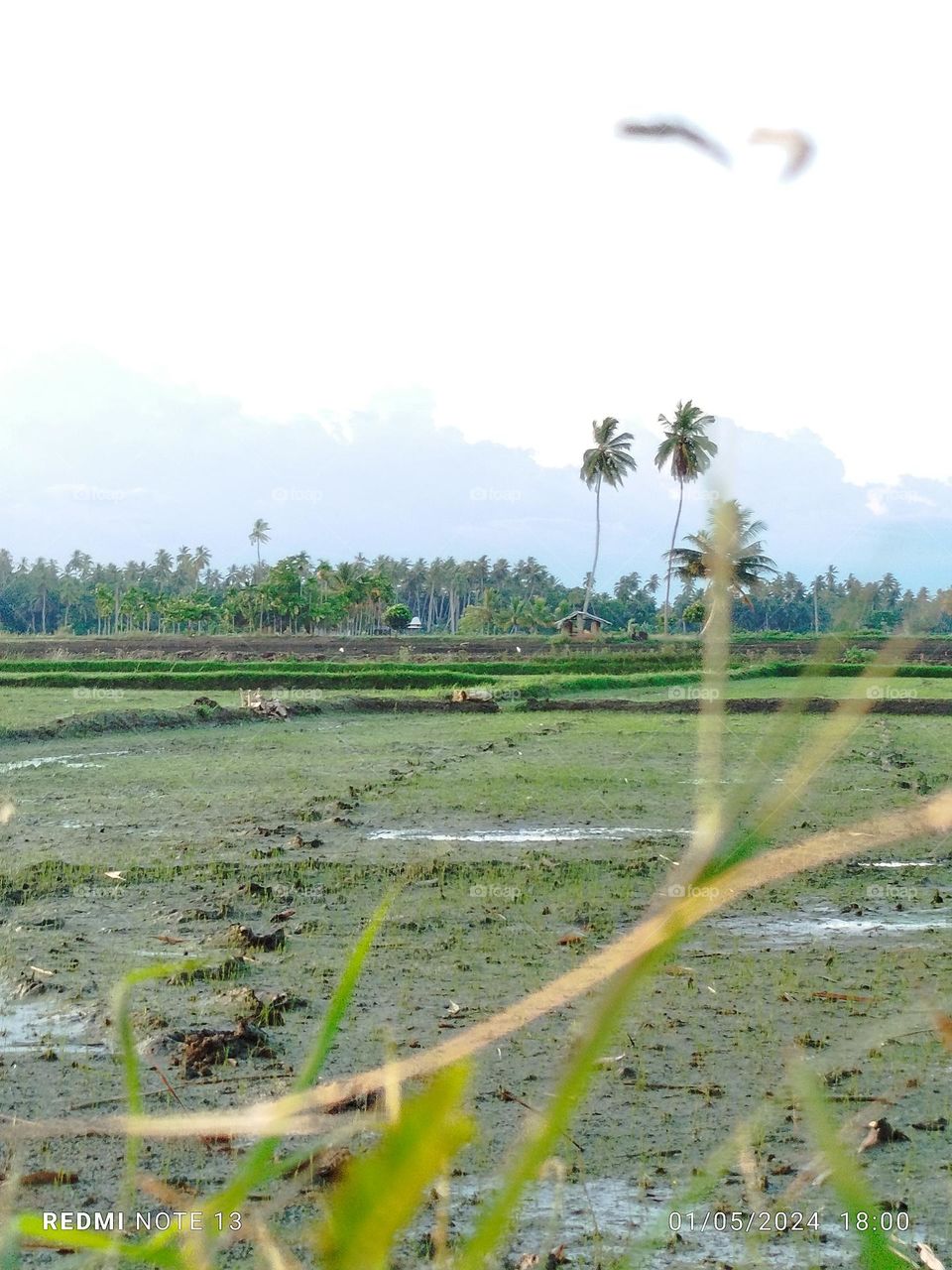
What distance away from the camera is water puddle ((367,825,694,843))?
37.0ft

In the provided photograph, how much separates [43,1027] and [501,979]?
7.17 ft

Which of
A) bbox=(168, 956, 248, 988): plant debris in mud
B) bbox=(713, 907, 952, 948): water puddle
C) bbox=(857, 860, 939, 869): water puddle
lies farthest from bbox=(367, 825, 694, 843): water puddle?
bbox=(168, 956, 248, 988): plant debris in mud

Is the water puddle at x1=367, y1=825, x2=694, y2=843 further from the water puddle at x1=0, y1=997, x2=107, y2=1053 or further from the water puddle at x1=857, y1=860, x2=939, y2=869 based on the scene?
the water puddle at x1=0, y1=997, x2=107, y2=1053

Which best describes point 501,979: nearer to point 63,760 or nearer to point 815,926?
point 815,926

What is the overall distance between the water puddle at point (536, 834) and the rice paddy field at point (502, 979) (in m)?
0.07

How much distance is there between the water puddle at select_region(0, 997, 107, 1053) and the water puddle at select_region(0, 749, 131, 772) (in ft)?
34.5

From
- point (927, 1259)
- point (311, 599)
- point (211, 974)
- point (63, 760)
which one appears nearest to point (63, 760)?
point (63, 760)

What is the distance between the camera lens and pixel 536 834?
1166 cm

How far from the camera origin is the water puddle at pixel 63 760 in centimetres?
1609

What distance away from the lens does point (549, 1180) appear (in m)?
4.00

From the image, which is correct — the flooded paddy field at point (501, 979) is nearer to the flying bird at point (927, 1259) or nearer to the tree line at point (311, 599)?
the flying bird at point (927, 1259)

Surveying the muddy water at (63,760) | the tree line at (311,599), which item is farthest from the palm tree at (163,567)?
the muddy water at (63,760)

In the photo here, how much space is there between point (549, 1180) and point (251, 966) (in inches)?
117

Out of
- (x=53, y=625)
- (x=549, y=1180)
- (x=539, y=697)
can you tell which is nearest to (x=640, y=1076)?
(x=549, y=1180)
